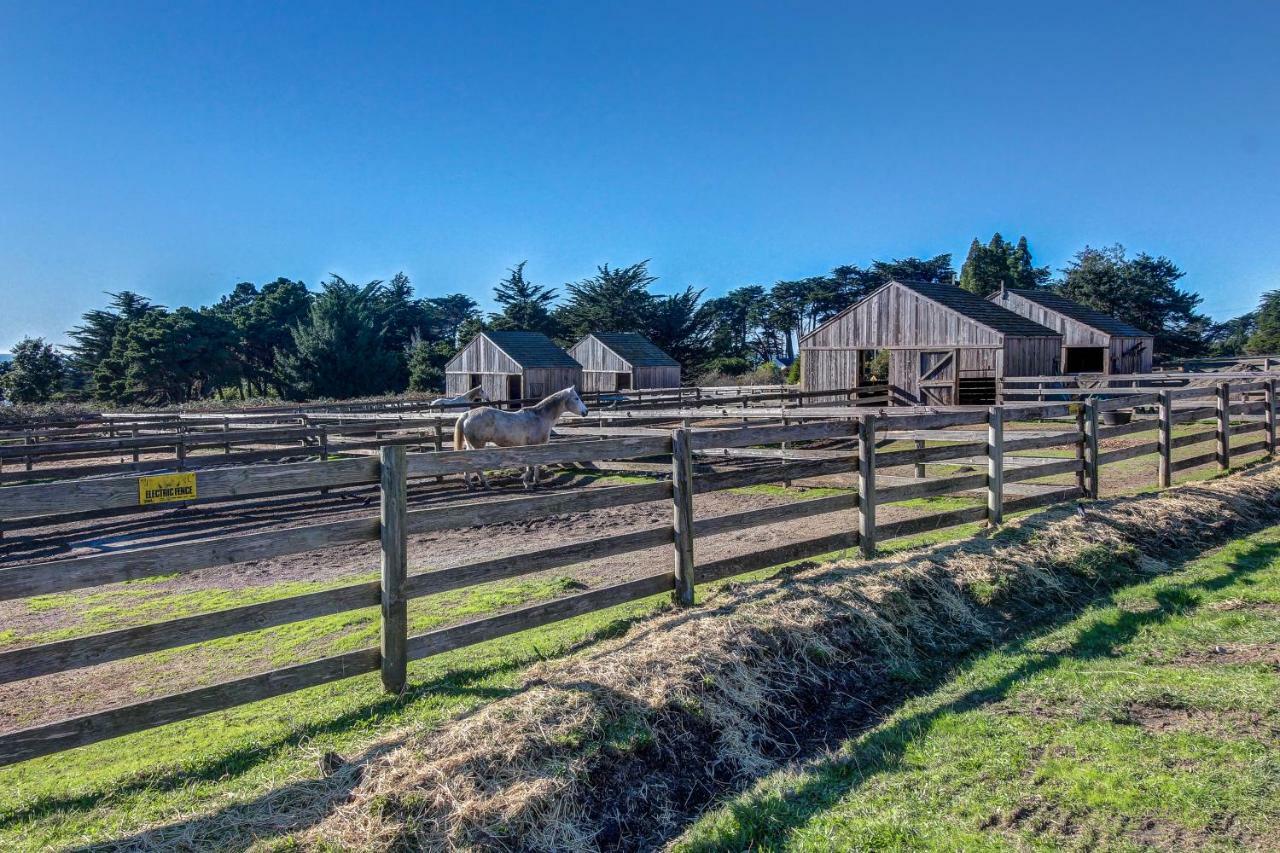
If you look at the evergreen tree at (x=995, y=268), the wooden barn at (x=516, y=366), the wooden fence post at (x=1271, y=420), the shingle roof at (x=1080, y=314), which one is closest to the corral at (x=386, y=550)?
the wooden fence post at (x=1271, y=420)

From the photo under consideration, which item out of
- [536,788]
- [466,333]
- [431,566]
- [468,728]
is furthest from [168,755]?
[466,333]

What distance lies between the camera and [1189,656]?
477 centimetres

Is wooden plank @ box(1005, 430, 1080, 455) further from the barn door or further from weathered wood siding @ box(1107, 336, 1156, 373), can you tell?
weathered wood siding @ box(1107, 336, 1156, 373)

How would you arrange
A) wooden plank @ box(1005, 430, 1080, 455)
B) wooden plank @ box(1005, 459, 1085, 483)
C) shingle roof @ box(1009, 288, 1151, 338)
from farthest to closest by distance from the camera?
shingle roof @ box(1009, 288, 1151, 338) < wooden plank @ box(1005, 430, 1080, 455) < wooden plank @ box(1005, 459, 1085, 483)

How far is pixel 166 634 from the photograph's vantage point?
12.0ft

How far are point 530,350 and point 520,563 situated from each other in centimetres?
3457

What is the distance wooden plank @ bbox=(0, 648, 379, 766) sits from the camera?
10.8 feet

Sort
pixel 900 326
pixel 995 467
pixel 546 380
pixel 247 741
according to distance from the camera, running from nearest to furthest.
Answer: pixel 247 741, pixel 995 467, pixel 900 326, pixel 546 380

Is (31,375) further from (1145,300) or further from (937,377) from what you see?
(1145,300)

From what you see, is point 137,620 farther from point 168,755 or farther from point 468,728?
point 468,728

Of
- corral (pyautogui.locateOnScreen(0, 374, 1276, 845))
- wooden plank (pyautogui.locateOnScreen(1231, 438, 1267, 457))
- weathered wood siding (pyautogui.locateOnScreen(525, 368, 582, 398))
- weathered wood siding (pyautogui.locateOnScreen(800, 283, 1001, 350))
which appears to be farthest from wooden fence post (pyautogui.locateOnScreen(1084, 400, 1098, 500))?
weathered wood siding (pyautogui.locateOnScreen(525, 368, 582, 398))

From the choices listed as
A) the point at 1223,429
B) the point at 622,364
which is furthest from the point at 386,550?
the point at 622,364

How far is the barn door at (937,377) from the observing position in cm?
2692

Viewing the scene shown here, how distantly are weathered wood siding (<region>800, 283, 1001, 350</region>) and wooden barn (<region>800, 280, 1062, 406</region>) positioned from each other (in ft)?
0.10
